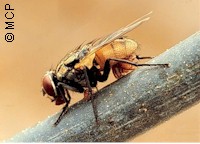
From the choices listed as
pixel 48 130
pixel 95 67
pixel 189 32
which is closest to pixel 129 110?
pixel 48 130

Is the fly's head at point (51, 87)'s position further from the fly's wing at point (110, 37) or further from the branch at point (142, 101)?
the branch at point (142, 101)

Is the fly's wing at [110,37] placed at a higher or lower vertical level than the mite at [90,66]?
higher

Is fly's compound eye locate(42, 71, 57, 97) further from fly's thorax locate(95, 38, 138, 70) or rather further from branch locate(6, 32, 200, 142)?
branch locate(6, 32, 200, 142)

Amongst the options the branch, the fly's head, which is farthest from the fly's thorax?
the branch

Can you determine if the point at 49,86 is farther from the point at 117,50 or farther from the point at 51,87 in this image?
the point at 117,50

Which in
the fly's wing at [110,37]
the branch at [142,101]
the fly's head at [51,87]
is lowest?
the branch at [142,101]

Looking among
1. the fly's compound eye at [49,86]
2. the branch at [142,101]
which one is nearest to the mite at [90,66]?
the fly's compound eye at [49,86]

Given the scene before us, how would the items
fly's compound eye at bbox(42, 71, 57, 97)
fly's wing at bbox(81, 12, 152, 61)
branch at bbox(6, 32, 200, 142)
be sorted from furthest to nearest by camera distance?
fly's compound eye at bbox(42, 71, 57, 97) → fly's wing at bbox(81, 12, 152, 61) → branch at bbox(6, 32, 200, 142)
